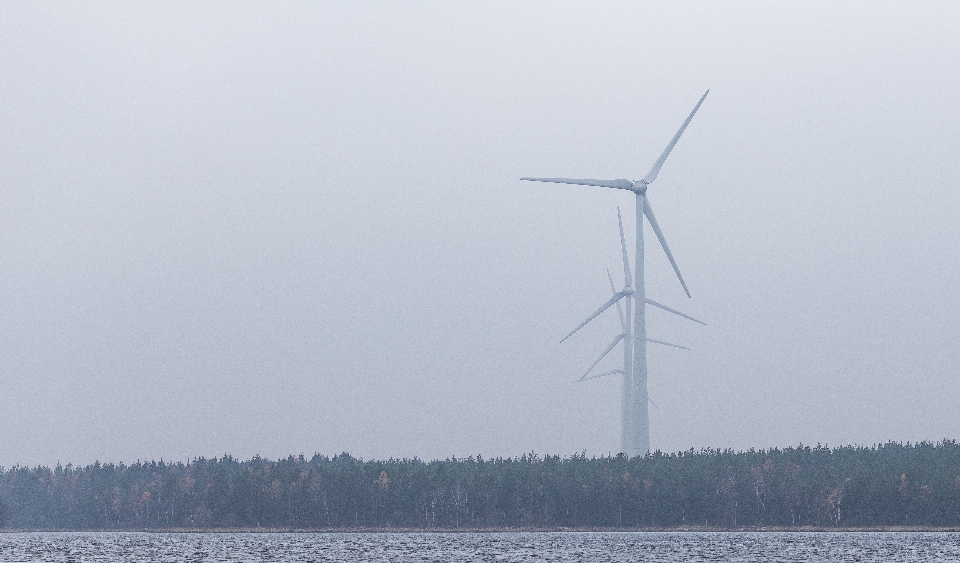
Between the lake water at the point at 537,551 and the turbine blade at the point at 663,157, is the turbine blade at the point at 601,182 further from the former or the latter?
the lake water at the point at 537,551

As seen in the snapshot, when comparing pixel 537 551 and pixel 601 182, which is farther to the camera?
pixel 601 182

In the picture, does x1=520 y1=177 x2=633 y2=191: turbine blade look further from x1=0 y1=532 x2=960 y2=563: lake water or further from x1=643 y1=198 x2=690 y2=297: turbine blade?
x1=0 y1=532 x2=960 y2=563: lake water

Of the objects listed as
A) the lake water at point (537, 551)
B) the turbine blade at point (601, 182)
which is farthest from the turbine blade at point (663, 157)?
the lake water at point (537, 551)

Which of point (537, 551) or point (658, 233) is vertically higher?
point (658, 233)

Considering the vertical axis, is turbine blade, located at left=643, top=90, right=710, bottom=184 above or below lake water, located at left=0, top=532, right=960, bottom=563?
above

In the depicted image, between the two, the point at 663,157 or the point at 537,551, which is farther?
the point at 663,157

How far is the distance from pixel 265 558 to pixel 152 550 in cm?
3539

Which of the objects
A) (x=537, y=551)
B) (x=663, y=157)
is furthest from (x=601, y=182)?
(x=537, y=551)

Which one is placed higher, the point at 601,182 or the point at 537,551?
the point at 601,182

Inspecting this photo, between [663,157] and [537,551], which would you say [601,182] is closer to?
[663,157]

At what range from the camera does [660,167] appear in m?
187

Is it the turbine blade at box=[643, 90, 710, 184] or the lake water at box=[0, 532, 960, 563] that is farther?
the turbine blade at box=[643, 90, 710, 184]

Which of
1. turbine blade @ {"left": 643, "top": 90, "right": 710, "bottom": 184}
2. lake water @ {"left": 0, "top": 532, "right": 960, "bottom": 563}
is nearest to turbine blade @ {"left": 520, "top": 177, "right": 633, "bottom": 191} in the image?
turbine blade @ {"left": 643, "top": 90, "right": 710, "bottom": 184}

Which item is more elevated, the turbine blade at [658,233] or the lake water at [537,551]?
the turbine blade at [658,233]
